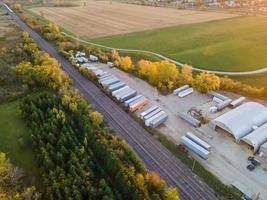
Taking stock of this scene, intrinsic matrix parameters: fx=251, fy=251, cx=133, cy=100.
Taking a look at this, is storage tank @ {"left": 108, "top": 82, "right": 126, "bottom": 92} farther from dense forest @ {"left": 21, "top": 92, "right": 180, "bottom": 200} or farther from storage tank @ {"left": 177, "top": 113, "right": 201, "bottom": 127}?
storage tank @ {"left": 177, "top": 113, "right": 201, "bottom": 127}

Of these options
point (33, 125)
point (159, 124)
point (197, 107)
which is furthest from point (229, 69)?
point (33, 125)

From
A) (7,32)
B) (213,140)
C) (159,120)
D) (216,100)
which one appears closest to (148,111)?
(159,120)

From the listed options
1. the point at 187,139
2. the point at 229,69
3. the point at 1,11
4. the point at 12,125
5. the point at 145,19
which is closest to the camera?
the point at 187,139

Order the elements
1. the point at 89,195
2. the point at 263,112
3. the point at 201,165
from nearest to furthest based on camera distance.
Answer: the point at 89,195
the point at 201,165
the point at 263,112

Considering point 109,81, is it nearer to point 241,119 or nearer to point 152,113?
point 152,113

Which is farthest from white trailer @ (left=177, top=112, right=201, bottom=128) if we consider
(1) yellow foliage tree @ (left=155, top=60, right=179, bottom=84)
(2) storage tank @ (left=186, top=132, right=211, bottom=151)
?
(1) yellow foliage tree @ (left=155, top=60, right=179, bottom=84)

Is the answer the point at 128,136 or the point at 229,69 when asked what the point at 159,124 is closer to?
the point at 128,136

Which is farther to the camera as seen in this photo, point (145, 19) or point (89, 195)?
point (145, 19)
